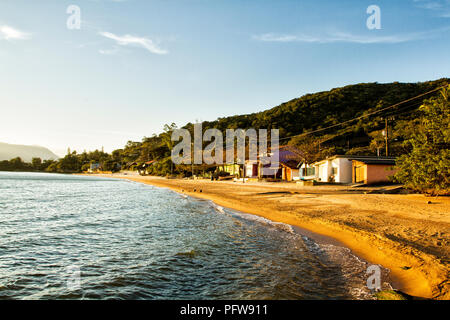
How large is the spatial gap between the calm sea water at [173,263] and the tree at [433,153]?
9.60 m

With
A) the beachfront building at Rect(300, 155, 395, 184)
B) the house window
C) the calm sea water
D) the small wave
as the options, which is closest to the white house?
the beachfront building at Rect(300, 155, 395, 184)

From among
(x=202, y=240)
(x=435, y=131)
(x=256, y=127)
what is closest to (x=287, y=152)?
(x=256, y=127)

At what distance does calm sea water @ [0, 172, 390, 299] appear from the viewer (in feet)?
21.1

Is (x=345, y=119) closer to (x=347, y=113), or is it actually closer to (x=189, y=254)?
(x=347, y=113)

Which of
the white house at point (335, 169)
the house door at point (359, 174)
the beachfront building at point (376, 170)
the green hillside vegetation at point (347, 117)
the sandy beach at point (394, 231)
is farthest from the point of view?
the green hillside vegetation at point (347, 117)

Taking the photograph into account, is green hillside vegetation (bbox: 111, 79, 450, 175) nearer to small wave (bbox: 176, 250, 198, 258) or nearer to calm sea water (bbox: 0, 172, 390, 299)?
calm sea water (bbox: 0, 172, 390, 299)

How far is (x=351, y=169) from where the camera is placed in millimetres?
34469

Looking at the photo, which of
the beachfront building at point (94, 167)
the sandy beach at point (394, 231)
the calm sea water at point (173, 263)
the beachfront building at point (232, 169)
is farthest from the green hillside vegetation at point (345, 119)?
the beachfront building at point (94, 167)

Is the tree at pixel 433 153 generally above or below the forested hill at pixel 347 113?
below

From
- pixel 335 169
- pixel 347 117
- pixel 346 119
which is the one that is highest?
pixel 347 117

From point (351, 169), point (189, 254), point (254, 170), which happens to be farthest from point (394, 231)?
point (254, 170)

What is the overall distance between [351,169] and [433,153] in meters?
18.6

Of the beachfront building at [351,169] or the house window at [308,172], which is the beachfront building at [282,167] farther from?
the beachfront building at [351,169]

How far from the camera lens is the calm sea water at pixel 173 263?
6430 millimetres
